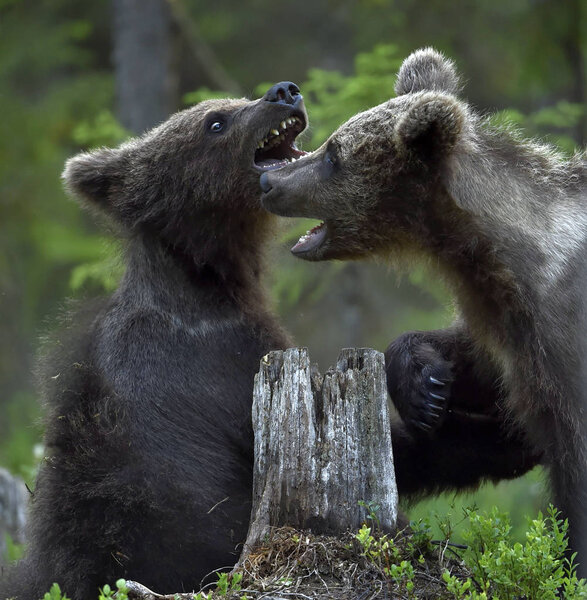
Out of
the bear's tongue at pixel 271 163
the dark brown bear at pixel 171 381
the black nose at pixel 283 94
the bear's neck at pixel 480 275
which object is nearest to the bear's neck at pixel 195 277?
the dark brown bear at pixel 171 381

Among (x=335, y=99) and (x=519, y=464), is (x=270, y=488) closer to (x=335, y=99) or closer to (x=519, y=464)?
(x=519, y=464)

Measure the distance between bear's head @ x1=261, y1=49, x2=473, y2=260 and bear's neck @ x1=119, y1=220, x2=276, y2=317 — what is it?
50 cm

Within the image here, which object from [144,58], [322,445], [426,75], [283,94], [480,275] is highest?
[144,58]

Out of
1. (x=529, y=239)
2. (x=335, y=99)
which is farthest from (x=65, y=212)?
(x=529, y=239)

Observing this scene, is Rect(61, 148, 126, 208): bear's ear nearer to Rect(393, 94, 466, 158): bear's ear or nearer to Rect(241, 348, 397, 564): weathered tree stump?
Rect(393, 94, 466, 158): bear's ear

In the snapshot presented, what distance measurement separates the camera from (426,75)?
6.36 metres

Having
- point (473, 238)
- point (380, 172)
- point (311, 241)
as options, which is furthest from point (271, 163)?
point (473, 238)

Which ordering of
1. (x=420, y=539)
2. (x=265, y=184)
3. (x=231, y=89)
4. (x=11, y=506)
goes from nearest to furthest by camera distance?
(x=420, y=539)
(x=265, y=184)
(x=11, y=506)
(x=231, y=89)

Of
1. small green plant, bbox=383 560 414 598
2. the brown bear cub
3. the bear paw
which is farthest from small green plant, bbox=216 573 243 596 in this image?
the bear paw

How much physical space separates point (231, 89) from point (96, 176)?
21.5ft

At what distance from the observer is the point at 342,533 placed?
473 cm

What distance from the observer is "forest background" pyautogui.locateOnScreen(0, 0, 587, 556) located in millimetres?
11219

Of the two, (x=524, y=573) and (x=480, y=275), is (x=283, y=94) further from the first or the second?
(x=524, y=573)

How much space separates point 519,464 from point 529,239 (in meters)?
1.63
